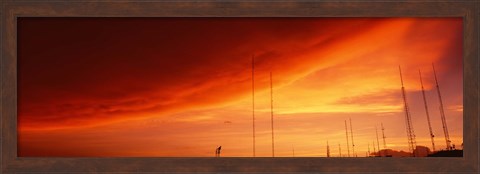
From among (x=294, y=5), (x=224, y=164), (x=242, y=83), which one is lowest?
(x=224, y=164)

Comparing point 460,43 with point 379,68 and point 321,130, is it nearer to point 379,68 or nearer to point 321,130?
point 379,68

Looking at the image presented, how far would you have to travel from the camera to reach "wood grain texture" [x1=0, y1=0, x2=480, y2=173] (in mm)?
4102

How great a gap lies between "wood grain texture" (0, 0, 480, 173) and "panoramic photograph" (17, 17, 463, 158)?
0.05m

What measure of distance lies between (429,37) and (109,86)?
153cm

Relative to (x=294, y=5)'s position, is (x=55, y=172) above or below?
below

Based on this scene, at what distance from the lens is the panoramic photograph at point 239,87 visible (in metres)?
4.16

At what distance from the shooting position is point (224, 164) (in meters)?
4.11

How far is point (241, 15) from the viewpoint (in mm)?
4145

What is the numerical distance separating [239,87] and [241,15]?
1.13ft

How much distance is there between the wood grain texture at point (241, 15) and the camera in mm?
4102

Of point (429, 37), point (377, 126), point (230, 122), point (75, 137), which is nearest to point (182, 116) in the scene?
point (230, 122)

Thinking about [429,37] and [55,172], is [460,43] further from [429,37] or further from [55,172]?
[55,172]

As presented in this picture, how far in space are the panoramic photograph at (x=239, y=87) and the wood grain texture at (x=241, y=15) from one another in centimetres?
5

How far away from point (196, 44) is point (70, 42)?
1.97 feet
